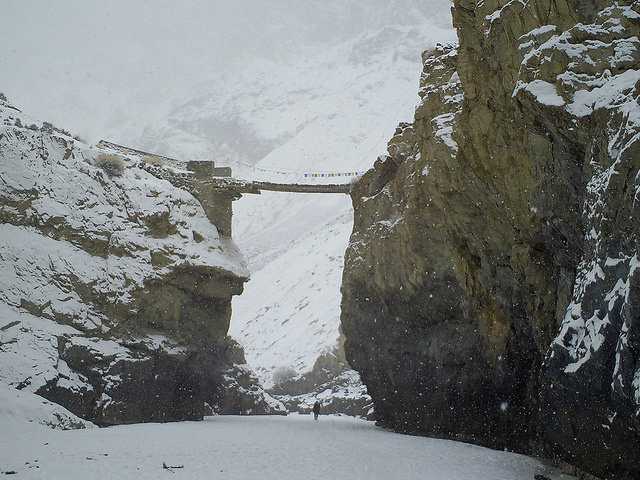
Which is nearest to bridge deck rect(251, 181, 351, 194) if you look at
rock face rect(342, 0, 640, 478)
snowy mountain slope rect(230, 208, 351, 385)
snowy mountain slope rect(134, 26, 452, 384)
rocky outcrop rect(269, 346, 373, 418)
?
rock face rect(342, 0, 640, 478)

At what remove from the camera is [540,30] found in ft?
61.5

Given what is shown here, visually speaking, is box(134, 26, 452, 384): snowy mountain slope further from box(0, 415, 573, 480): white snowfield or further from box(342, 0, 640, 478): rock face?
box(0, 415, 573, 480): white snowfield

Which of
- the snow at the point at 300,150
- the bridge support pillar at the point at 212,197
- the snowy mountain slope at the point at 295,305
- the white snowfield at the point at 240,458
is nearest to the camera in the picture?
the white snowfield at the point at 240,458

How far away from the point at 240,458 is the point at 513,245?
1068 cm

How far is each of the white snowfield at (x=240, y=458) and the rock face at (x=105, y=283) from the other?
291 inches

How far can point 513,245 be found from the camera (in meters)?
22.6

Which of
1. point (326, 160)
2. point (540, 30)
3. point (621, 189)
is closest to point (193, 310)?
point (540, 30)

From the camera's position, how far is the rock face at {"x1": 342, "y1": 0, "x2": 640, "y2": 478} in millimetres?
14883

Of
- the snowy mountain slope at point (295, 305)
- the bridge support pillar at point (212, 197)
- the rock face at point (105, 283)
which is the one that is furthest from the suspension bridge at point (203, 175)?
the snowy mountain slope at point (295, 305)

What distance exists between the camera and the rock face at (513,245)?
14.9 metres

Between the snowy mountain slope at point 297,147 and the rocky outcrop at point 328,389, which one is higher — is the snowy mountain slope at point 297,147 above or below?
above

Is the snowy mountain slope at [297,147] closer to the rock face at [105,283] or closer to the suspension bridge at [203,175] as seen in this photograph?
the suspension bridge at [203,175]

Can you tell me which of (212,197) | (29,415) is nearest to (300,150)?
(212,197)

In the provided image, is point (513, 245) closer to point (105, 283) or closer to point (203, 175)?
point (105, 283)
